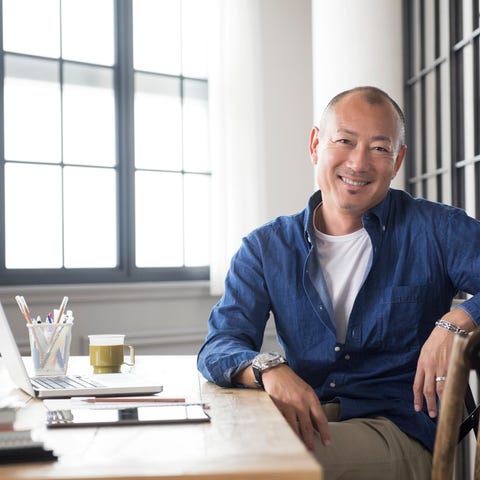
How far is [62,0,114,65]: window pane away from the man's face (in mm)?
2310

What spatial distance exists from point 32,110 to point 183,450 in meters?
3.03

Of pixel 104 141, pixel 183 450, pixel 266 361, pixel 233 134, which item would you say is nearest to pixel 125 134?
pixel 104 141

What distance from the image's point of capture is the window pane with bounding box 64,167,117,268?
12.0ft

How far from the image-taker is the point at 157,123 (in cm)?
388

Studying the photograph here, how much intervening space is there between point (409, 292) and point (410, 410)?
10.1 inches

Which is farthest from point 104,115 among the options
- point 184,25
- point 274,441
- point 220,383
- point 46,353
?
point 274,441

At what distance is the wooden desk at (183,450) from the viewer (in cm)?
73

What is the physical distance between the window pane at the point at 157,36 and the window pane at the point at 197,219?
61 centimetres

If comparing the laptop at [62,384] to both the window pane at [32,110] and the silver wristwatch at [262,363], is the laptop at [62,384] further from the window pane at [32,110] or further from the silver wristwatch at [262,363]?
the window pane at [32,110]

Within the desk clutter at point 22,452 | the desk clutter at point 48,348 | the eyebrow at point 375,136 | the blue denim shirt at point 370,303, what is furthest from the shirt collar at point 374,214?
the desk clutter at point 22,452

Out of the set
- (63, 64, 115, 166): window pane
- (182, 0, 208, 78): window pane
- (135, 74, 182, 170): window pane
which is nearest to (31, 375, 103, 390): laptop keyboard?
(63, 64, 115, 166): window pane

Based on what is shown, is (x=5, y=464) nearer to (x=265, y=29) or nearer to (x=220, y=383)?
(x=220, y=383)

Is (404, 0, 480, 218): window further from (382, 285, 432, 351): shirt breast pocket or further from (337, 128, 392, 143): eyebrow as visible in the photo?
(382, 285, 432, 351): shirt breast pocket

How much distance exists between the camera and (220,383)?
1.36 metres
